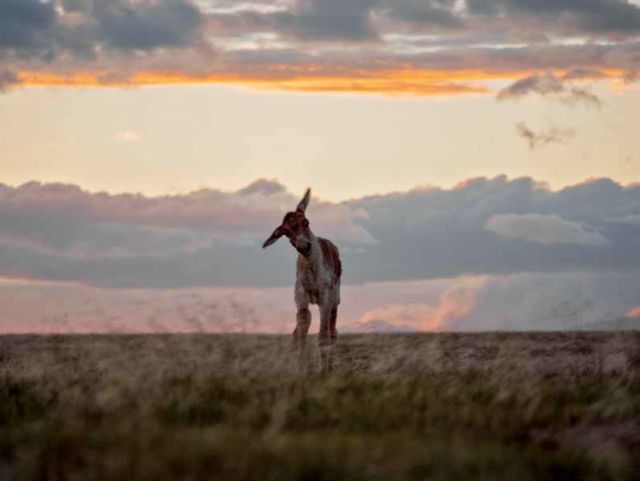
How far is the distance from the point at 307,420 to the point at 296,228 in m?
7.67

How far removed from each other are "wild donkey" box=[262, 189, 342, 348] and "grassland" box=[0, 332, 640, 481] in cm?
62

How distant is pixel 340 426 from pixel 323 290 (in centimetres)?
838

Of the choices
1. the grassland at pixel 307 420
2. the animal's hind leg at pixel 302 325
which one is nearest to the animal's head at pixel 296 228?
the animal's hind leg at pixel 302 325

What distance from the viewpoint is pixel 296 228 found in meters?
18.7

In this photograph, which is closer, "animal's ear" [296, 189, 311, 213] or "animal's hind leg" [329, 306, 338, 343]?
"animal's ear" [296, 189, 311, 213]

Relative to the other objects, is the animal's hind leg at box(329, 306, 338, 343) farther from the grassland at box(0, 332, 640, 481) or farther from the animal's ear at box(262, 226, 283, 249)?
the animal's ear at box(262, 226, 283, 249)

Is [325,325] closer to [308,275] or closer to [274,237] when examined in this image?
[308,275]

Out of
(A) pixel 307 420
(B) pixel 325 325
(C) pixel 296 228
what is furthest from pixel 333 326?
(A) pixel 307 420

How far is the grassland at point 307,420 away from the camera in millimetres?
8617

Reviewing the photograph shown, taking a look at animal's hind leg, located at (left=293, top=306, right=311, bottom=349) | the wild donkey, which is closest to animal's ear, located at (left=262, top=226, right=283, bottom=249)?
the wild donkey

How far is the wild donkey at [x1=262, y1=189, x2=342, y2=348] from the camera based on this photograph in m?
18.7

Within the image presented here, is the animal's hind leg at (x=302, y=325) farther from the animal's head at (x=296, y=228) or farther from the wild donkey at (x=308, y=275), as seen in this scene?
the animal's head at (x=296, y=228)

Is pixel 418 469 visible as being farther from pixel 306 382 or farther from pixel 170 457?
pixel 306 382

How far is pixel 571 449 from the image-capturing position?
32.6 ft
